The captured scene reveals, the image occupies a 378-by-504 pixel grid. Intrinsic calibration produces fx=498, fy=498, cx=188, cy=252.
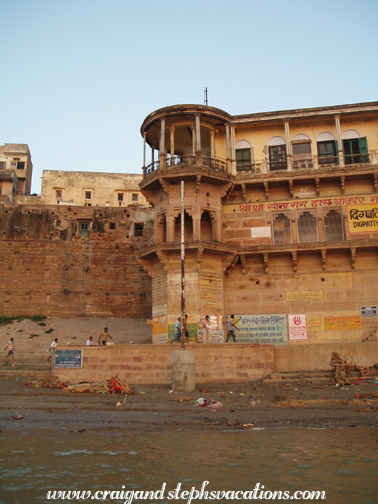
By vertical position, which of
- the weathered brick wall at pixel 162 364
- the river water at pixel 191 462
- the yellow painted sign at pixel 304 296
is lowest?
the river water at pixel 191 462

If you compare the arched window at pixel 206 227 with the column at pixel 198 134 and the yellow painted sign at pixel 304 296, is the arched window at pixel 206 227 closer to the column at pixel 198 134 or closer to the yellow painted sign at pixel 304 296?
the column at pixel 198 134

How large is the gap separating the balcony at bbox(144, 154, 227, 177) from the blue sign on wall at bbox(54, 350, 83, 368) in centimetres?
873

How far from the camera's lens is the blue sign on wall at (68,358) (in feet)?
52.3

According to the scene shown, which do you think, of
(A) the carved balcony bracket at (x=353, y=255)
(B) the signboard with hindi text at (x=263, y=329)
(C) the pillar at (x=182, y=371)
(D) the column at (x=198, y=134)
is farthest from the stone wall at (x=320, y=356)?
(D) the column at (x=198, y=134)

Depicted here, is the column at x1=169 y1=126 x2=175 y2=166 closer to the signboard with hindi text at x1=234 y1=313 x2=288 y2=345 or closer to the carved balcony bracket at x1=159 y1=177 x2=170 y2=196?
the carved balcony bracket at x1=159 y1=177 x2=170 y2=196

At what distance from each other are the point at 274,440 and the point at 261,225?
552 inches

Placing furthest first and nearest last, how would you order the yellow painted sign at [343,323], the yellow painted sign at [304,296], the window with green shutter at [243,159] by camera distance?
the window with green shutter at [243,159] < the yellow painted sign at [304,296] < the yellow painted sign at [343,323]

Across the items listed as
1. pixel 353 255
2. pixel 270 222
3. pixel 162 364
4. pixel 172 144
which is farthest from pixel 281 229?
pixel 162 364

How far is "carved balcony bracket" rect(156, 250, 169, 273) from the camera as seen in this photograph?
1988cm

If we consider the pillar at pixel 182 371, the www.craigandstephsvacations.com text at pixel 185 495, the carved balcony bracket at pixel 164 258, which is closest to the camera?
the www.craigandstephsvacations.com text at pixel 185 495

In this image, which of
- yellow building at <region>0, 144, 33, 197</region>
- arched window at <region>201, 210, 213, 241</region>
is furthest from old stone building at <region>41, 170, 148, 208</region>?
arched window at <region>201, 210, 213, 241</region>

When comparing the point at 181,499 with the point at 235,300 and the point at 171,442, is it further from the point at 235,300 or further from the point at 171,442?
Answer: the point at 235,300

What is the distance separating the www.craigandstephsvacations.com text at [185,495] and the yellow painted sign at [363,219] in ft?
54.0

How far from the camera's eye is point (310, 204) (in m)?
21.3
